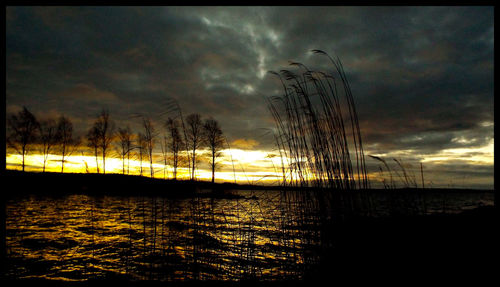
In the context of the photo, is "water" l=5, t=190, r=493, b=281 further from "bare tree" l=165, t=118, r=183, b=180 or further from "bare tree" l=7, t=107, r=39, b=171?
"bare tree" l=7, t=107, r=39, b=171

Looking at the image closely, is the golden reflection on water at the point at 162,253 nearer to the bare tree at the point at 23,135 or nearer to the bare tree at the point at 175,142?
the bare tree at the point at 175,142

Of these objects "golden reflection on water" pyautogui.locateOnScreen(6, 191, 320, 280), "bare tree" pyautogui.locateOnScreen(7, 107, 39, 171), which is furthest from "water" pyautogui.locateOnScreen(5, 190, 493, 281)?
"bare tree" pyautogui.locateOnScreen(7, 107, 39, 171)

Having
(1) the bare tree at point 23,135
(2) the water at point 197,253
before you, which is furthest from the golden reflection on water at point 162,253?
(1) the bare tree at point 23,135

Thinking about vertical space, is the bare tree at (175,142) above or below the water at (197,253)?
above

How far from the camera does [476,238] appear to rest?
3234 millimetres

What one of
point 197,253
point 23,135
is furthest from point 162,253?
point 23,135

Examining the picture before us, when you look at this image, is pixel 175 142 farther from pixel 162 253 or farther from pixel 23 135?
pixel 23 135

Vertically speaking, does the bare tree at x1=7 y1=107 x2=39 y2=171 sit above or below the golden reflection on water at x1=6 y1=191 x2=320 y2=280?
above

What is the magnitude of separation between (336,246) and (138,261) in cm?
284

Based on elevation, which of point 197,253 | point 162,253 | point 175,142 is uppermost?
point 175,142

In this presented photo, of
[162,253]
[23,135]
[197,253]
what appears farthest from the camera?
[23,135]

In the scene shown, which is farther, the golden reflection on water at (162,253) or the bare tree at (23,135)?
the bare tree at (23,135)

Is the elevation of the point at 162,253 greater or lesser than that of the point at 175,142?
lesser
